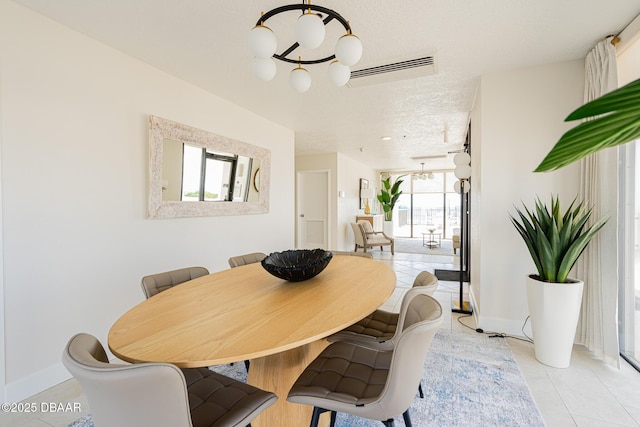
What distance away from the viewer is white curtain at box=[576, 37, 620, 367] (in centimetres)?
215

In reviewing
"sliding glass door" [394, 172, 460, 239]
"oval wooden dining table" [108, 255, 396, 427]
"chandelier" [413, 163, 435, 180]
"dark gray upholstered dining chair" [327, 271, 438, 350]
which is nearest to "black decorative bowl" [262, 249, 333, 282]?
"oval wooden dining table" [108, 255, 396, 427]

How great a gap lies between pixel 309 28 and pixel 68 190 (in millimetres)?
2002

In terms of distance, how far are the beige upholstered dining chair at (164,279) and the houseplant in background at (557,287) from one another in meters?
2.50

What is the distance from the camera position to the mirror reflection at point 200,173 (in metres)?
2.63

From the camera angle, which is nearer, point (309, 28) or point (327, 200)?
point (309, 28)

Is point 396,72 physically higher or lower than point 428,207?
higher

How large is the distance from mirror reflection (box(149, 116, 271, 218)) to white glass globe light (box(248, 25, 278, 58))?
5.23 feet

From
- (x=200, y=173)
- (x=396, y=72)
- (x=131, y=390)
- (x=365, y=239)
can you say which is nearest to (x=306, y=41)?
(x=131, y=390)

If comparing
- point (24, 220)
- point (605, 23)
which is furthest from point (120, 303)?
point (605, 23)

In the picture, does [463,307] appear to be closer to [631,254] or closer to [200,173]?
[631,254]

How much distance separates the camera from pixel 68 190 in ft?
6.83

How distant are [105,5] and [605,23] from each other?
3321 millimetres

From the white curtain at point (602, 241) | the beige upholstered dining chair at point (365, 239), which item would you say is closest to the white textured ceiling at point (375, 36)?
the white curtain at point (602, 241)

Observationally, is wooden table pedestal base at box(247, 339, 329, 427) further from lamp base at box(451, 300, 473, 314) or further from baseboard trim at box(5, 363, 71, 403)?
lamp base at box(451, 300, 473, 314)
